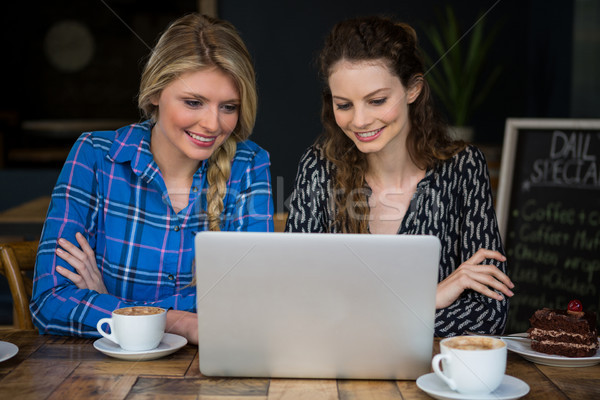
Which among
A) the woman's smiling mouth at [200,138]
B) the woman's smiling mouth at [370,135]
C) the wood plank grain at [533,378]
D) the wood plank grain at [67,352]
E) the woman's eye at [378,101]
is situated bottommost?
the wood plank grain at [67,352]

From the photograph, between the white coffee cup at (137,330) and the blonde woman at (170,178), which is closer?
the white coffee cup at (137,330)

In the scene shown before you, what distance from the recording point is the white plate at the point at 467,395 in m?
0.97

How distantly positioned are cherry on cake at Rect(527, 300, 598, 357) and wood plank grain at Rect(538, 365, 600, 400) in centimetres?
4

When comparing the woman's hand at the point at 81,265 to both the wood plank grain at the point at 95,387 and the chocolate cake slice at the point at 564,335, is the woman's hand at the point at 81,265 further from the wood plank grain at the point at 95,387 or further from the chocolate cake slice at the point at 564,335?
the chocolate cake slice at the point at 564,335

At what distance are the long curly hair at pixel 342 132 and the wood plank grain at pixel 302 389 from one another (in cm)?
79

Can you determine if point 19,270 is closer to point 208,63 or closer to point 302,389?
point 208,63

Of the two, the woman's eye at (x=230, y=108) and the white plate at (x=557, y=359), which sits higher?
the woman's eye at (x=230, y=108)

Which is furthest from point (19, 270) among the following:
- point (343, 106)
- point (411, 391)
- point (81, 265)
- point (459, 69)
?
point (459, 69)

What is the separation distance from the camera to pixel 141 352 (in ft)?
3.80

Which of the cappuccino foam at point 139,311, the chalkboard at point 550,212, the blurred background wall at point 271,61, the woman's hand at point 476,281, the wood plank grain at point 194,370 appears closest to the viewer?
the wood plank grain at point 194,370

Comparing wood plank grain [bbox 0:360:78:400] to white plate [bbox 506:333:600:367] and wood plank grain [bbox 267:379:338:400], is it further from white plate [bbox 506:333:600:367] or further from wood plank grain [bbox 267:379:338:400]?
white plate [bbox 506:333:600:367]

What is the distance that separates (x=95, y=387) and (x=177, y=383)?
122 millimetres

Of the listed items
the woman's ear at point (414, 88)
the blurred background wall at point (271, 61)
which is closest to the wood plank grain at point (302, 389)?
the woman's ear at point (414, 88)

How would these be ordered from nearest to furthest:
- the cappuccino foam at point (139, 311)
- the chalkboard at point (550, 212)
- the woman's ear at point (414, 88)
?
the cappuccino foam at point (139, 311) < the woman's ear at point (414, 88) < the chalkboard at point (550, 212)
